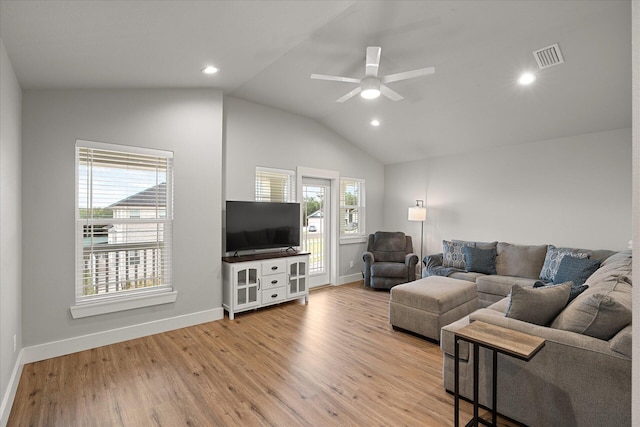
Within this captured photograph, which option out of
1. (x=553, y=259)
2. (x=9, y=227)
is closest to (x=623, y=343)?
(x=553, y=259)

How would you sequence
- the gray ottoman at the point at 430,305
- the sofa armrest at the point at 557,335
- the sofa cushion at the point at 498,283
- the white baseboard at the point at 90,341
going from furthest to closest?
1. the sofa cushion at the point at 498,283
2. the gray ottoman at the point at 430,305
3. the white baseboard at the point at 90,341
4. the sofa armrest at the point at 557,335

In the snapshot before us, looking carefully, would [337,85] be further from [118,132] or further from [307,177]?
[118,132]

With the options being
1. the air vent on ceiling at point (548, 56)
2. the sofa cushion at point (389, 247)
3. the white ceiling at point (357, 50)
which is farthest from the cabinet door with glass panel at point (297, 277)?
the air vent on ceiling at point (548, 56)

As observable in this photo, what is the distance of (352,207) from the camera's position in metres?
6.30

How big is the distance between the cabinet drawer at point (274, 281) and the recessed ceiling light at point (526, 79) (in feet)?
12.8

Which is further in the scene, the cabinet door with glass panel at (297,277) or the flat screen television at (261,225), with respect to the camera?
the cabinet door with glass panel at (297,277)

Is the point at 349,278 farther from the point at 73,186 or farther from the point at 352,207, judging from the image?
the point at 73,186

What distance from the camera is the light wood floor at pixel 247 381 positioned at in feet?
6.98

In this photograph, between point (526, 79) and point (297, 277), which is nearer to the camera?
point (526, 79)

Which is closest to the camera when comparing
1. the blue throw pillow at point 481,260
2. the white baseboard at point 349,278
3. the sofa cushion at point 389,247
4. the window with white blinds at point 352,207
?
the blue throw pillow at point 481,260

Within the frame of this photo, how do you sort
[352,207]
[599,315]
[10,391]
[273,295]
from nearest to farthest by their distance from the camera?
1. [599,315]
2. [10,391]
3. [273,295]
4. [352,207]

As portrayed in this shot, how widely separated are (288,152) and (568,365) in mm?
4365

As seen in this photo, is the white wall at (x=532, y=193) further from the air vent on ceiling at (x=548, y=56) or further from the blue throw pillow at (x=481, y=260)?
the air vent on ceiling at (x=548, y=56)

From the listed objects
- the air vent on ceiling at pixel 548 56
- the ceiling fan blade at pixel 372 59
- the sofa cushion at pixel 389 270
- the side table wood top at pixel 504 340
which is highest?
→ the air vent on ceiling at pixel 548 56
